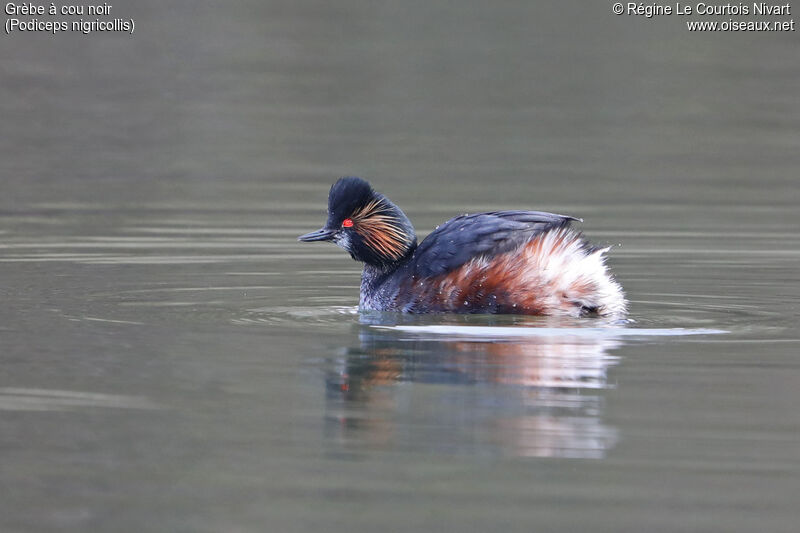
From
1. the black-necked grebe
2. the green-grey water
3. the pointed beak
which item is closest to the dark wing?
the black-necked grebe

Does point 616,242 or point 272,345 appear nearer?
point 272,345

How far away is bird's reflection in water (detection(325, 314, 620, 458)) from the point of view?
5.71 meters

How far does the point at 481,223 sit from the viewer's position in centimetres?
837

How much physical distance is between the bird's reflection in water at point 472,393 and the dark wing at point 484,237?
1.48 ft

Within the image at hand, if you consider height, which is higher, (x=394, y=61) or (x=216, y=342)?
(x=394, y=61)

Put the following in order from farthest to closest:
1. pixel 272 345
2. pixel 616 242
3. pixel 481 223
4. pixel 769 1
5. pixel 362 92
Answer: pixel 769 1 → pixel 362 92 → pixel 616 242 → pixel 481 223 → pixel 272 345

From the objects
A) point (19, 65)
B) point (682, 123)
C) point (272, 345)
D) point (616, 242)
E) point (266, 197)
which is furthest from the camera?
point (19, 65)

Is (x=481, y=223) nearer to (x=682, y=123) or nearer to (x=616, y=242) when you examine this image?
(x=616, y=242)

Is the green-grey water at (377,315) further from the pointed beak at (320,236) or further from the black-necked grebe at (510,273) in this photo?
the pointed beak at (320,236)

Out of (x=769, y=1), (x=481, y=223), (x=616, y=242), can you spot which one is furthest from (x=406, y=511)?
(x=769, y=1)

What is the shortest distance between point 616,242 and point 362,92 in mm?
9692

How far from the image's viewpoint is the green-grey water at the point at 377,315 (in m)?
5.21

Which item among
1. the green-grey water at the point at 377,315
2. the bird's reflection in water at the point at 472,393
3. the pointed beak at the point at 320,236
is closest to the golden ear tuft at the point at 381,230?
the pointed beak at the point at 320,236

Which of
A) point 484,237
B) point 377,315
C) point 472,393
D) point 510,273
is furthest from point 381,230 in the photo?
point 472,393
